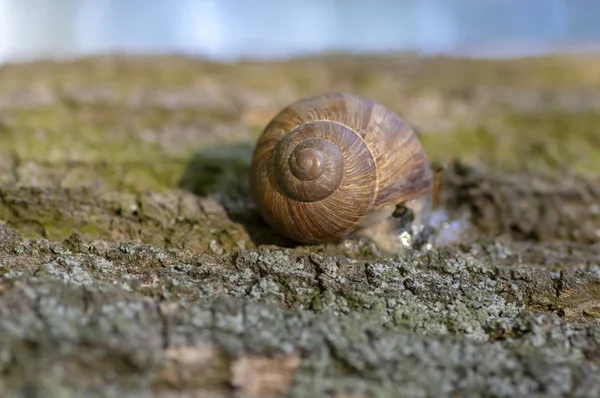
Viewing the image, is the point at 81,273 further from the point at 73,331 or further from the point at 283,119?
the point at 283,119

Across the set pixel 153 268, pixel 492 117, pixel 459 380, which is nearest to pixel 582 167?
pixel 492 117

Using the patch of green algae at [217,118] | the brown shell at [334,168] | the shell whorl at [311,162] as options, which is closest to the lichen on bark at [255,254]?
the patch of green algae at [217,118]

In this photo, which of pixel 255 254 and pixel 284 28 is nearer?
pixel 255 254

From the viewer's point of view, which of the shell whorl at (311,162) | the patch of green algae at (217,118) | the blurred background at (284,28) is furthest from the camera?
the blurred background at (284,28)

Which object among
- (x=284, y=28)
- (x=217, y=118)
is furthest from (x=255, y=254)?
(x=284, y=28)

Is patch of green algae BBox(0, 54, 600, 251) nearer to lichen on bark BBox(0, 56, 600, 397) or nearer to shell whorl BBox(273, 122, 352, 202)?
lichen on bark BBox(0, 56, 600, 397)

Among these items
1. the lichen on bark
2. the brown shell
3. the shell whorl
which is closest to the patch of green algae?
the lichen on bark

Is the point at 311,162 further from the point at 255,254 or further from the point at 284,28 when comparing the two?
the point at 284,28

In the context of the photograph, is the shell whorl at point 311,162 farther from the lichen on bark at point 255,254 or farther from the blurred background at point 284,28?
the blurred background at point 284,28
